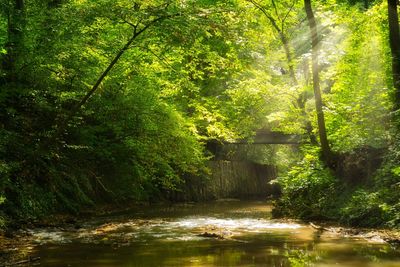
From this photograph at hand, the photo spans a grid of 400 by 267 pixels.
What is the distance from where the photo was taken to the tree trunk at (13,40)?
42.3 ft

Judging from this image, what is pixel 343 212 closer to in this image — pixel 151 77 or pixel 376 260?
pixel 376 260

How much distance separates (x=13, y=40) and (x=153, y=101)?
18.4 ft

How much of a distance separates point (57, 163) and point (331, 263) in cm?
1073

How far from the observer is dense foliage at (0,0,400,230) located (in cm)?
1127

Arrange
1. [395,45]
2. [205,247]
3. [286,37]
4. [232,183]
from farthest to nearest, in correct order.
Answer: [232,183] → [286,37] → [395,45] → [205,247]

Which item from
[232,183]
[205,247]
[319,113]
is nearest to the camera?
[205,247]

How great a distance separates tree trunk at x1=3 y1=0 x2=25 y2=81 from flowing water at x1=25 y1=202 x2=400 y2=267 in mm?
4829

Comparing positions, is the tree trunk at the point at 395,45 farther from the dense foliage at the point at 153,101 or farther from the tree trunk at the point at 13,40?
the tree trunk at the point at 13,40

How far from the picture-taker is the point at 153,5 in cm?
1094

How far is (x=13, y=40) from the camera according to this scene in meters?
12.9

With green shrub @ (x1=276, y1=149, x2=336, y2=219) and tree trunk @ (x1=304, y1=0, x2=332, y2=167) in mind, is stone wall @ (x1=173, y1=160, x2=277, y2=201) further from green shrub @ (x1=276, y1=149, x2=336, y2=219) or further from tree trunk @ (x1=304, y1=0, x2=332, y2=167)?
tree trunk @ (x1=304, y1=0, x2=332, y2=167)

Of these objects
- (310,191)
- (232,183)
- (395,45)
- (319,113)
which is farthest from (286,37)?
(232,183)

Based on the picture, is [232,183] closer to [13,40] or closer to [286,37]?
[286,37]

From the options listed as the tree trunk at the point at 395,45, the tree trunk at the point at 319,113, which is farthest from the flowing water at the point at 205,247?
the tree trunk at the point at 395,45
